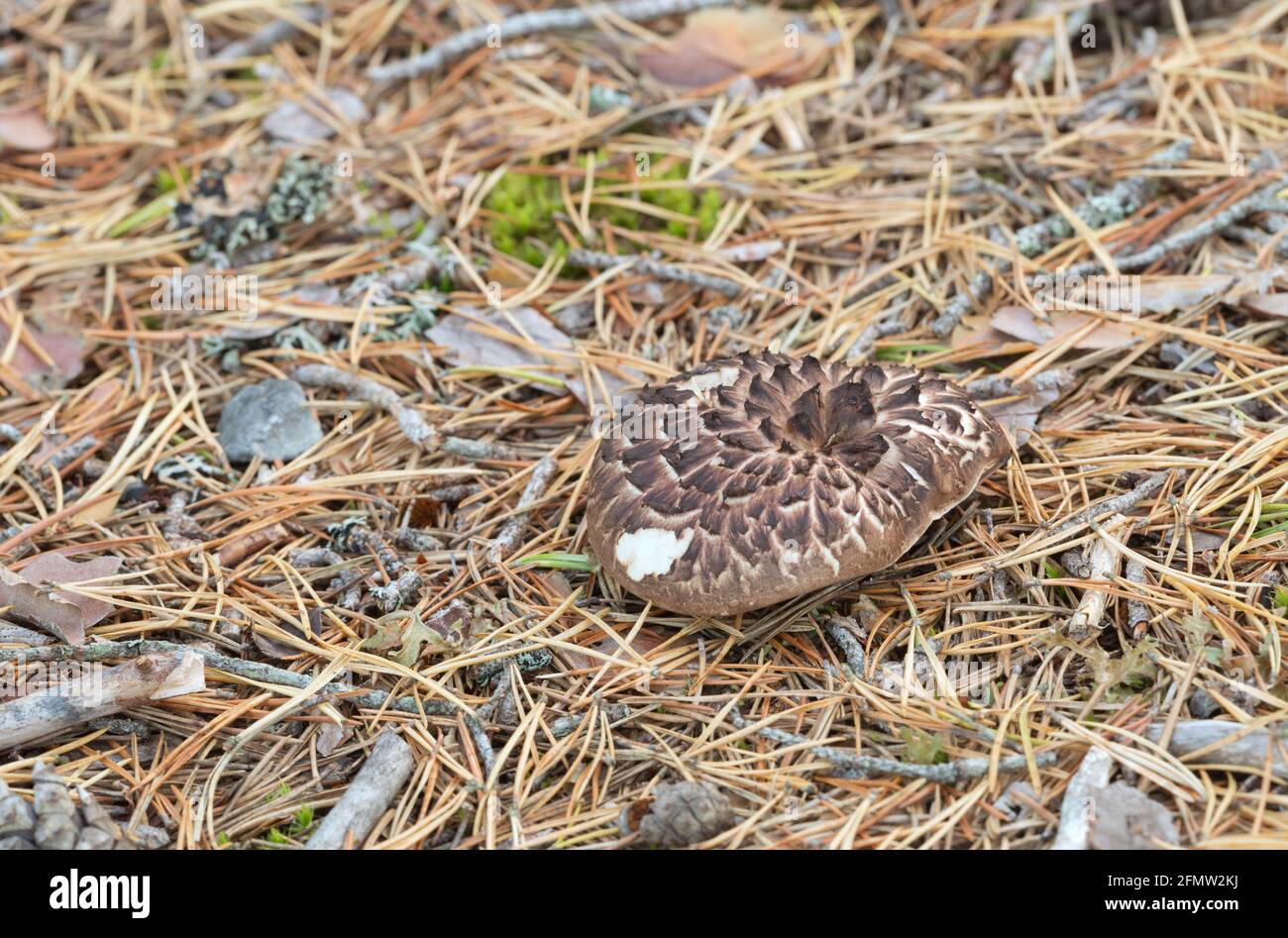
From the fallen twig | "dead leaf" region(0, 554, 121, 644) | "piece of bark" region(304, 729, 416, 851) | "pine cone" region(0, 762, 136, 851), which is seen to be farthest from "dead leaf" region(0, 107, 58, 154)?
"piece of bark" region(304, 729, 416, 851)

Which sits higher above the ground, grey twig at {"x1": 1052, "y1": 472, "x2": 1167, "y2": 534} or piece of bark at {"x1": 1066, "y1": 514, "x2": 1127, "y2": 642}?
grey twig at {"x1": 1052, "y1": 472, "x2": 1167, "y2": 534}

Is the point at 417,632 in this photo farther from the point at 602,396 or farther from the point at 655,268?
the point at 655,268

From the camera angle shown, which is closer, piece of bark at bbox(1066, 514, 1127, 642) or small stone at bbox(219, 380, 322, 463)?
piece of bark at bbox(1066, 514, 1127, 642)

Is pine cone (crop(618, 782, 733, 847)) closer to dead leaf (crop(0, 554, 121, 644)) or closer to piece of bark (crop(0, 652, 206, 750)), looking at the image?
piece of bark (crop(0, 652, 206, 750))

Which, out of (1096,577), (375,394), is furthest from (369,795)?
(1096,577)

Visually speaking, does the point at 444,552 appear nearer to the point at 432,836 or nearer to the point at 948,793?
the point at 432,836
